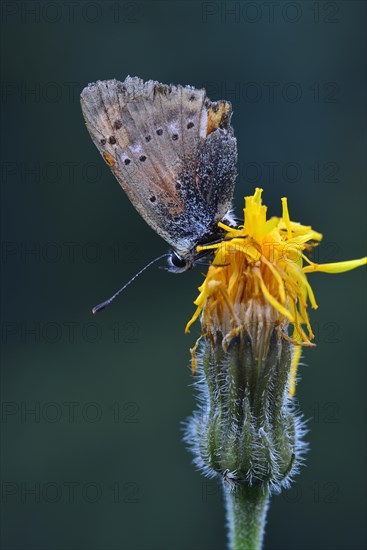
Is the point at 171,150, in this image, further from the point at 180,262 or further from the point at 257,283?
the point at 257,283

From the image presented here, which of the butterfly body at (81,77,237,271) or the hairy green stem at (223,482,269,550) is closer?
the hairy green stem at (223,482,269,550)

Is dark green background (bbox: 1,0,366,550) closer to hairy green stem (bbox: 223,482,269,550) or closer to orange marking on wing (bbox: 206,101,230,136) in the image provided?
hairy green stem (bbox: 223,482,269,550)

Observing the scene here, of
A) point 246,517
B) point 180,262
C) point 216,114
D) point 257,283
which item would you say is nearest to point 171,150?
point 216,114

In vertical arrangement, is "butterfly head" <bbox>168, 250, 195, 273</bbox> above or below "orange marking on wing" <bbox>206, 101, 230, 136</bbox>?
below

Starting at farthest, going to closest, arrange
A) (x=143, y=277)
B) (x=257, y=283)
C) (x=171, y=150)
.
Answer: (x=143, y=277) → (x=171, y=150) → (x=257, y=283)

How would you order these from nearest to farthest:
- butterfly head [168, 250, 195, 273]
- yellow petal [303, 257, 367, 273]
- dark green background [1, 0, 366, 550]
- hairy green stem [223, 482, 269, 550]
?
yellow petal [303, 257, 367, 273], hairy green stem [223, 482, 269, 550], butterfly head [168, 250, 195, 273], dark green background [1, 0, 366, 550]

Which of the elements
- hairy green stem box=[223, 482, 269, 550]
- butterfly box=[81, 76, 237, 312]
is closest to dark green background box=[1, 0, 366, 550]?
hairy green stem box=[223, 482, 269, 550]

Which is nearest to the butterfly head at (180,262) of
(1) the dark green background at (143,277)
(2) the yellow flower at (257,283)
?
(2) the yellow flower at (257,283)
